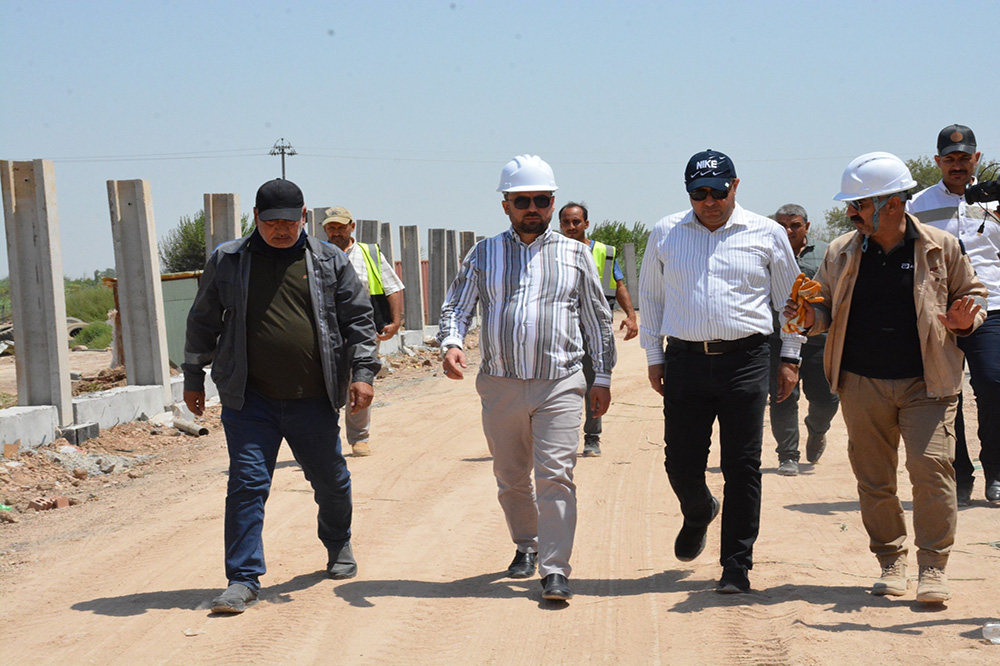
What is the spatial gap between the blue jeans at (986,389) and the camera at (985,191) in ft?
4.95

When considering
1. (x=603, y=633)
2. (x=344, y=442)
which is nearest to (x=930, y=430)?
(x=603, y=633)

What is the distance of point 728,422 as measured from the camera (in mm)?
5668

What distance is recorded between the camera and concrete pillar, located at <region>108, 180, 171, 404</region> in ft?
43.2

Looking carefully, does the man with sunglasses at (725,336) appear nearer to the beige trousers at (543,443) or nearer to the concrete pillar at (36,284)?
the beige trousers at (543,443)

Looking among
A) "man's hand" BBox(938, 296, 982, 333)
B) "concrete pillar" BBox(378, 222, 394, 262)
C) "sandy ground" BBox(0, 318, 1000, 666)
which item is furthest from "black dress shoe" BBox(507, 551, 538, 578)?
"concrete pillar" BBox(378, 222, 394, 262)

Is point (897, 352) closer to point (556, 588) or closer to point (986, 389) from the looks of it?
point (556, 588)

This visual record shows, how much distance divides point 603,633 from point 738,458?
1.17 meters

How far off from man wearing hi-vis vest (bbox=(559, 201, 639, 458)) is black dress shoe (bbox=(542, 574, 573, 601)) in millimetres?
4209

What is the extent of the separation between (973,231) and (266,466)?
4.86m

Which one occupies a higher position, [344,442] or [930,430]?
[930,430]

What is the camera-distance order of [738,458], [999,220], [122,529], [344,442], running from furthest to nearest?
1. [344,442]
2. [122,529]
3. [999,220]
4. [738,458]

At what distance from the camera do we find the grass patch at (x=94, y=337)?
31.0 m

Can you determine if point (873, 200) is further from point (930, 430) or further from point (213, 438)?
point (213, 438)

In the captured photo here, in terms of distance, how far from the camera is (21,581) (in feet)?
21.7
